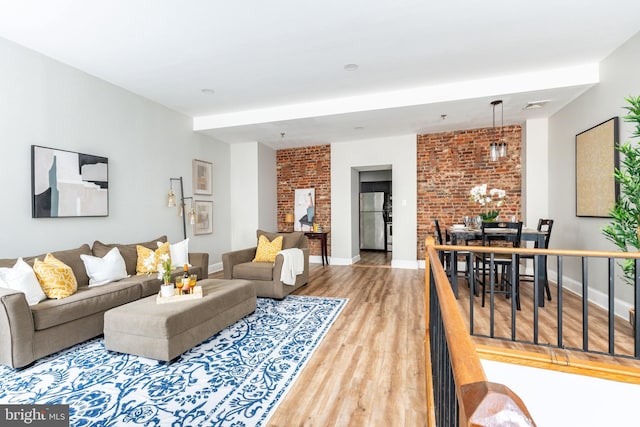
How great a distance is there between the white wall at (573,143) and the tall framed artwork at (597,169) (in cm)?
10

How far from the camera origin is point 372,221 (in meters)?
8.32

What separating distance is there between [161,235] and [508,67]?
5.19 meters

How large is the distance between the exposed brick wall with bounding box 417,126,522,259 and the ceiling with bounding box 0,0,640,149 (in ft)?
2.44

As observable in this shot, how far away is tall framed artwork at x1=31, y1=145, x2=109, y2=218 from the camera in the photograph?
122 inches

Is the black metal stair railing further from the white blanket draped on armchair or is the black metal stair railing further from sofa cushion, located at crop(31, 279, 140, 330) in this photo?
sofa cushion, located at crop(31, 279, 140, 330)

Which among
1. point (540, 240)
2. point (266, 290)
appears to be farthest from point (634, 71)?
point (266, 290)

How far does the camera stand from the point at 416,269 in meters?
5.77

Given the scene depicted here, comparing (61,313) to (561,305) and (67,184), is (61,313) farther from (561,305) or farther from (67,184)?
(561,305)

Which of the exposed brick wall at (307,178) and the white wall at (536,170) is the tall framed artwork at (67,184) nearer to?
the exposed brick wall at (307,178)

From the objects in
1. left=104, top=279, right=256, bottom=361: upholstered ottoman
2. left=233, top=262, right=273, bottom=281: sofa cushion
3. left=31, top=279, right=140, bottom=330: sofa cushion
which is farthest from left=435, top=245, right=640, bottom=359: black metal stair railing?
left=31, top=279, right=140, bottom=330: sofa cushion

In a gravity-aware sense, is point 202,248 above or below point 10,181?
below

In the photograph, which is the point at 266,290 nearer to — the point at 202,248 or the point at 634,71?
the point at 202,248

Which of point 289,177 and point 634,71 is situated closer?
point 634,71

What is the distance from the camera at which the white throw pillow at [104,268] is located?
3.14 m
